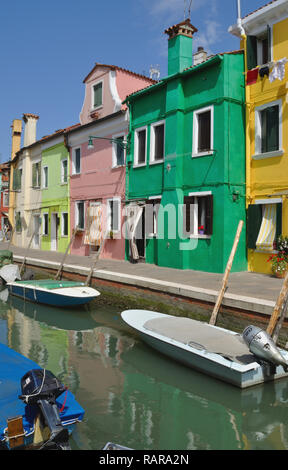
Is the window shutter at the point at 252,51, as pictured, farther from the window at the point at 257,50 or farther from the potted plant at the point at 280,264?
the potted plant at the point at 280,264

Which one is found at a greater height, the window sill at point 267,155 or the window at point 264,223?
the window sill at point 267,155

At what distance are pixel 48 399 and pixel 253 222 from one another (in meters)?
9.08

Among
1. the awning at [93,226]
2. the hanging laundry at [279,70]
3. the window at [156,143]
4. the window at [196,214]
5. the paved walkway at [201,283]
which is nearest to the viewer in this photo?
the paved walkway at [201,283]

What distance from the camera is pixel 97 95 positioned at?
18.2 m

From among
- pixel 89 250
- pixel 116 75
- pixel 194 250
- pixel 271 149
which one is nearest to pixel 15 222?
pixel 89 250

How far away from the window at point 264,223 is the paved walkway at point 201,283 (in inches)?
38.2

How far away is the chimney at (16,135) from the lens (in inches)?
1110

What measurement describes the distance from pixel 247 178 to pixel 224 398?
8.12 m

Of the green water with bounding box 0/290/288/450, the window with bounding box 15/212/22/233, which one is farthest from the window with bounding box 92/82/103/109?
the green water with bounding box 0/290/288/450

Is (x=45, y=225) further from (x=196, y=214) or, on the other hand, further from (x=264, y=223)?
(x=264, y=223)

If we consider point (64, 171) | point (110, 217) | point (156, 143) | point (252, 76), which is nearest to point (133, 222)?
point (110, 217)

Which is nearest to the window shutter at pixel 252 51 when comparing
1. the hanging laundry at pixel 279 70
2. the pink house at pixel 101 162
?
the hanging laundry at pixel 279 70

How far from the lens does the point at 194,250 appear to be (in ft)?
41.6

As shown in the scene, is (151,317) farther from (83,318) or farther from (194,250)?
(194,250)
